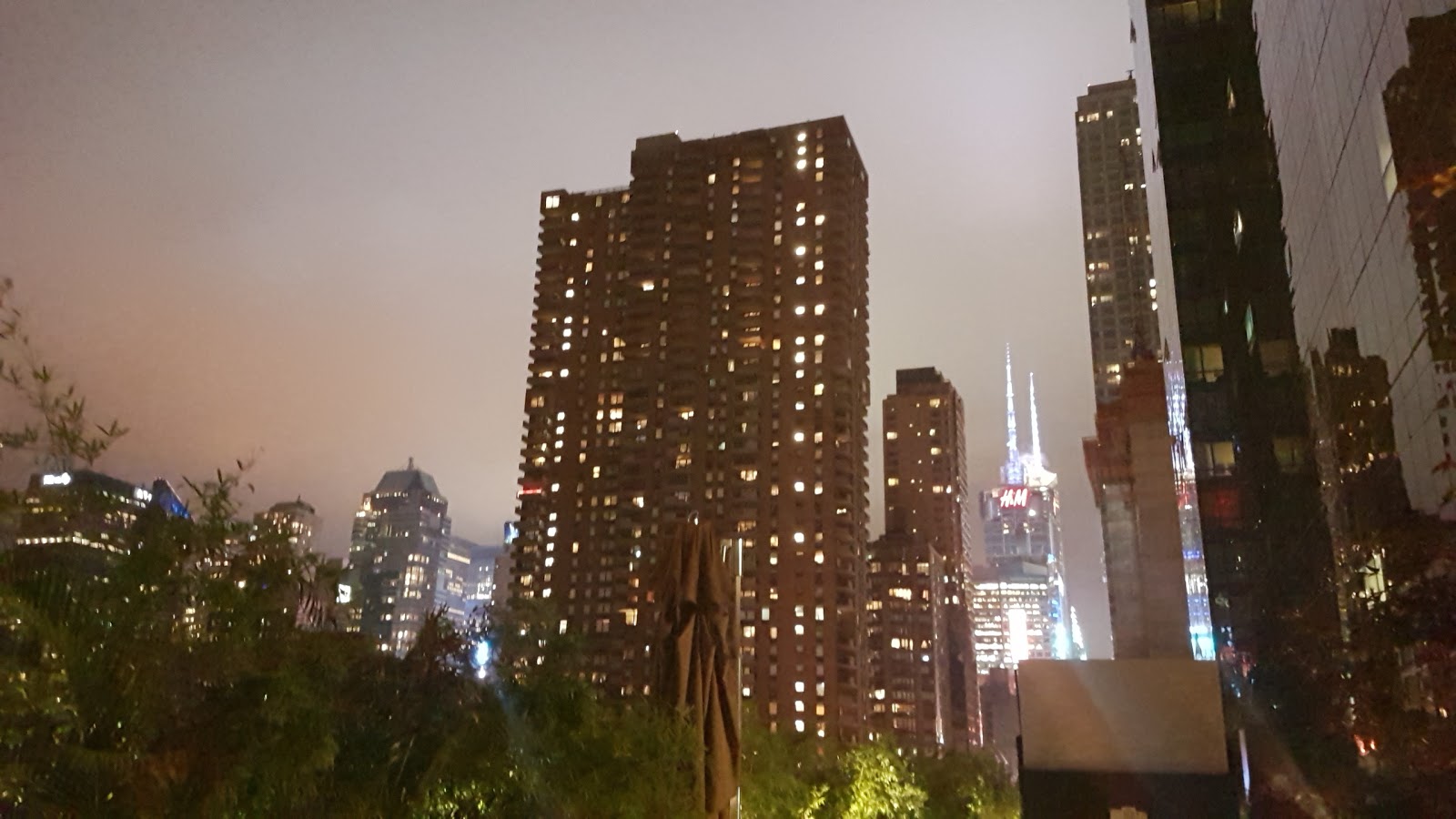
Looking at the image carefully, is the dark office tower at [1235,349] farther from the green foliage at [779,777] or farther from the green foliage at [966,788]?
the green foliage at [779,777]

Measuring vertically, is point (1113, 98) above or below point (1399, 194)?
above

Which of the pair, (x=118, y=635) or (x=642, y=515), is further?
(x=642, y=515)

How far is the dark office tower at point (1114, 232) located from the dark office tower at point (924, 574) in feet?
127

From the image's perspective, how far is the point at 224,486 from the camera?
8227 millimetres

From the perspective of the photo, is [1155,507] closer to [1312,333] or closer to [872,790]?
[1312,333]

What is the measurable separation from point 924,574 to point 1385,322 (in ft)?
411

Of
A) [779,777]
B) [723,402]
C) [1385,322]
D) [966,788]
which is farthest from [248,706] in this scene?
[723,402]

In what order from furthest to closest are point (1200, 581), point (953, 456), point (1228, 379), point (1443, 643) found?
point (953, 456), point (1200, 581), point (1228, 379), point (1443, 643)

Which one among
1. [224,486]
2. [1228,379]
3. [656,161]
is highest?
[656,161]

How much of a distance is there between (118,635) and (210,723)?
85 cm

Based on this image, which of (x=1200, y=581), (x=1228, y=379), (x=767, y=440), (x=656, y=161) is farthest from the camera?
(x=656, y=161)

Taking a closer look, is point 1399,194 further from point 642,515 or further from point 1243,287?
point 642,515

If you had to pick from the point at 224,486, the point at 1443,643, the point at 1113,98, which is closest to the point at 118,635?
the point at 224,486

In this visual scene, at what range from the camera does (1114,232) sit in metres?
116
